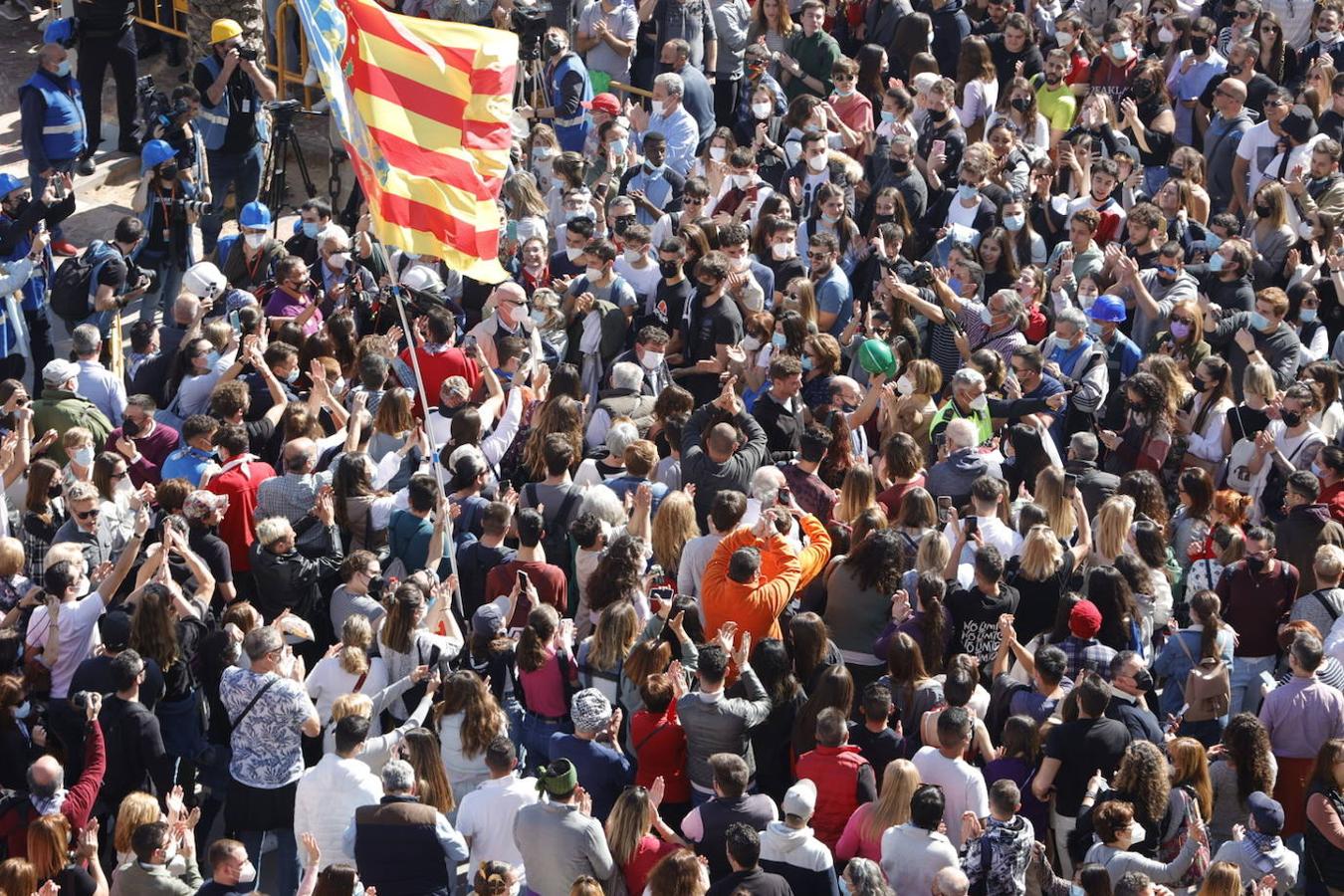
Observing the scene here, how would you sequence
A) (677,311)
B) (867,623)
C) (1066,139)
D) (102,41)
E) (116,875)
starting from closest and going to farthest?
(116,875), (867,623), (677,311), (1066,139), (102,41)

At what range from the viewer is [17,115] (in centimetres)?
1728

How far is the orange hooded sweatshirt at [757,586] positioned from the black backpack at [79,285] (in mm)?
5049

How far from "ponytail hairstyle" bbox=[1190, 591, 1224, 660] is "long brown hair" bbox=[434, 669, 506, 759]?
3207mm

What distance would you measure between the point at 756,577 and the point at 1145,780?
6.53 feet

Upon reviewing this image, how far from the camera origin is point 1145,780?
7691 millimetres

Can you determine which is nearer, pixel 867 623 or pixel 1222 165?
pixel 867 623

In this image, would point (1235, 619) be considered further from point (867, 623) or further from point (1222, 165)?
point (1222, 165)

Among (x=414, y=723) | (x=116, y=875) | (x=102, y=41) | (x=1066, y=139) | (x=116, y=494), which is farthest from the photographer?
(x=102, y=41)

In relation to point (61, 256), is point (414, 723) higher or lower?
higher

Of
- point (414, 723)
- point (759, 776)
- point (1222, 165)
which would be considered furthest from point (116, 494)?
point (1222, 165)

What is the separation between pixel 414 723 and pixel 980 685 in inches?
99.2

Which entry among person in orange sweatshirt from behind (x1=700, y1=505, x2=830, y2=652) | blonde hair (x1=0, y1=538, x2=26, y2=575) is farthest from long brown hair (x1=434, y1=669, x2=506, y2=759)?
blonde hair (x1=0, y1=538, x2=26, y2=575)

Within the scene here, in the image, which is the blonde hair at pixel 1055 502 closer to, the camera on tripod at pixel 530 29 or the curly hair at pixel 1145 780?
the curly hair at pixel 1145 780

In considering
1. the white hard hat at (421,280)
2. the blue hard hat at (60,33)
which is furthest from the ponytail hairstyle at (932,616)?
the blue hard hat at (60,33)
